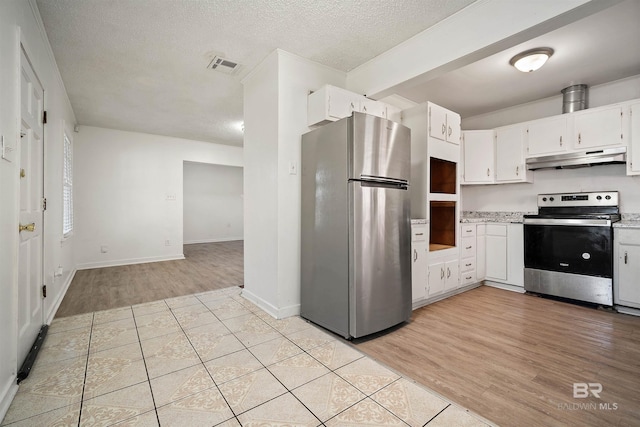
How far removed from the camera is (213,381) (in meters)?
1.67

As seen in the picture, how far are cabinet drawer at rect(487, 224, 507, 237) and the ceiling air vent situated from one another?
376 cm

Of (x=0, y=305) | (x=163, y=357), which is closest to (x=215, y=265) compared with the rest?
(x=163, y=357)

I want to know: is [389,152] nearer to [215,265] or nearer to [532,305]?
[532,305]

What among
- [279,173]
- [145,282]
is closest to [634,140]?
[279,173]

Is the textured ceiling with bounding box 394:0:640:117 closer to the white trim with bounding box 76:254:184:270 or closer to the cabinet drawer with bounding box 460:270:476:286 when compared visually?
the cabinet drawer with bounding box 460:270:476:286

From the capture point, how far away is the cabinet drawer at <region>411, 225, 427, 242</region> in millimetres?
2797

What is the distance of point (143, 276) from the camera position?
4.34 m

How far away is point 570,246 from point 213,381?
383 cm

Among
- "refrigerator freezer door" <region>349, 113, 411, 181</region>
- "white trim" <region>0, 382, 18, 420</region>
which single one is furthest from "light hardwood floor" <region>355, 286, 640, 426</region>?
"white trim" <region>0, 382, 18, 420</region>

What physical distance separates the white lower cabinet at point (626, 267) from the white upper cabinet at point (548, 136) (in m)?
1.12

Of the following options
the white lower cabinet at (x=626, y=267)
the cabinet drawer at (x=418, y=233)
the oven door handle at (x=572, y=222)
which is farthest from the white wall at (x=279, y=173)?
the white lower cabinet at (x=626, y=267)

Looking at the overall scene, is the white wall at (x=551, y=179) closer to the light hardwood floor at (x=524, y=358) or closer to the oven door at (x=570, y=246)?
the oven door at (x=570, y=246)

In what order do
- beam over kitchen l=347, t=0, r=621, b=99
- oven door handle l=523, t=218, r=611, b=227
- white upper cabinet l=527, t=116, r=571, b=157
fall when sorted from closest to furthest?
beam over kitchen l=347, t=0, r=621, b=99 < oven door handle l=523, t=218, r=611, b=227 < white upper cabinet l=527, t=116, r=571, b=157

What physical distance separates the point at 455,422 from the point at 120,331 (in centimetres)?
256
